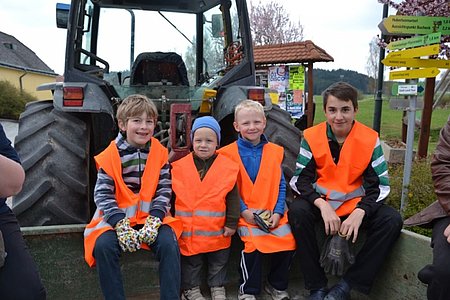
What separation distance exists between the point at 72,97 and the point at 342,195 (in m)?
1.96

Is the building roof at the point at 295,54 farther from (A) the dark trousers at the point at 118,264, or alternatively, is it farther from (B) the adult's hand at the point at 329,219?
(A) the dark trousers at the point at 118,264

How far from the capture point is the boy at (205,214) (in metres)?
2.78

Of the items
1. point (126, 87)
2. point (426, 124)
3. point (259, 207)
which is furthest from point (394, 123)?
point (259, 207)

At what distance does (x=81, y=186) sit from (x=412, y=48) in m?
2.72

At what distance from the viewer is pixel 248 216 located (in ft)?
9.52

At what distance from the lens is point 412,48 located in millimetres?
3773

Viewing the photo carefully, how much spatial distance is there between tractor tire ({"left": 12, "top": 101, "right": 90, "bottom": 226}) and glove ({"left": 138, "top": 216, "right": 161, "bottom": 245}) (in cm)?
66

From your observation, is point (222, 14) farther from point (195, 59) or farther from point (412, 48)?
point (412, 48)

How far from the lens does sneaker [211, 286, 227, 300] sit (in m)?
2.79

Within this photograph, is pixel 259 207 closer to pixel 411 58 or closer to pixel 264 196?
pixel 264 196

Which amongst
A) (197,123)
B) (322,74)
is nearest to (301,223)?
(197,123)

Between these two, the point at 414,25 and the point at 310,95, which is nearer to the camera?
the point at 414,25

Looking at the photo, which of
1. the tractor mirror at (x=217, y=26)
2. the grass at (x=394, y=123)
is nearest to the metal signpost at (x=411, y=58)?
the tractor mirror at (x=217, y=26)

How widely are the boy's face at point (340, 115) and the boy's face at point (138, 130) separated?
45.3 inches
